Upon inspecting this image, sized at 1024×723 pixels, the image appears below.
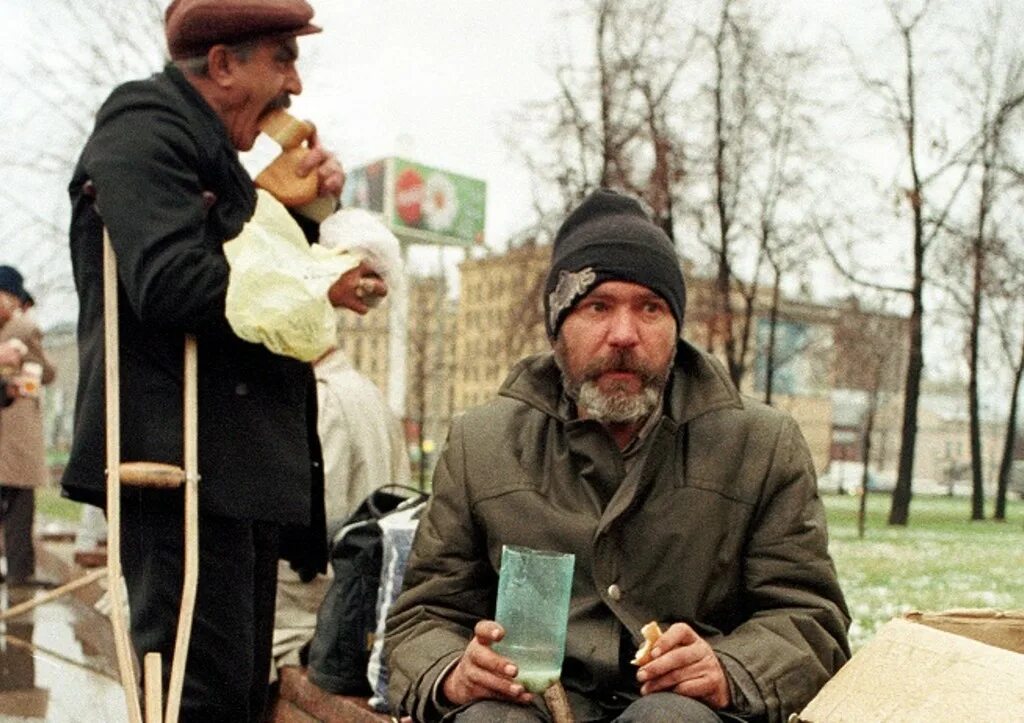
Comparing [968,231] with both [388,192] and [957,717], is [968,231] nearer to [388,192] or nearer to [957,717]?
[957,717]

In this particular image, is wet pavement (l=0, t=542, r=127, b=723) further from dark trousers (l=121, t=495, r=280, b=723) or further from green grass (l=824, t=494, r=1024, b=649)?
green grass (l=824, t=494, r=1024, b=649)

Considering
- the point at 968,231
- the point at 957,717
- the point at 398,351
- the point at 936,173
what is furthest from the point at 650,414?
the point at 398,351

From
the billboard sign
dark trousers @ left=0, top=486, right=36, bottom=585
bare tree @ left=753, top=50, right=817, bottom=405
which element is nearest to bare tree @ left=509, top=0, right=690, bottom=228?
bare tree @ left=753, top=50, right=817, bottom=405

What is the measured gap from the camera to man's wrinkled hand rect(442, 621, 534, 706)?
2.20 m

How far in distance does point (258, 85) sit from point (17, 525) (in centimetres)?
700

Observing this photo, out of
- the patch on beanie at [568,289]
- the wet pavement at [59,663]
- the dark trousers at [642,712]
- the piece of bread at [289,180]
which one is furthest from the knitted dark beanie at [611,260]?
the wet pavement at [59,663]

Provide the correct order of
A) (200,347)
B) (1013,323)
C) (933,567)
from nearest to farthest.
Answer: (200,347), (933,567), (1013,323)

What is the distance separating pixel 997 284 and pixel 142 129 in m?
6.59

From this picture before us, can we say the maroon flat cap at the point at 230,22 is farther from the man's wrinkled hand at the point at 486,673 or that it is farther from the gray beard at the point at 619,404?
the man's wrinkled hand at the point at 486,673

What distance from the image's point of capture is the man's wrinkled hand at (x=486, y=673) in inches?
86.7

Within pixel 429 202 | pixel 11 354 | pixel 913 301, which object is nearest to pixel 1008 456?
pixel 913 301

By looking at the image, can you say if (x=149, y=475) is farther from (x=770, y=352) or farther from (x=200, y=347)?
(x=770, y=352)

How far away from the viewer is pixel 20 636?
693 cm

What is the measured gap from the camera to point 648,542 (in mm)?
2496
